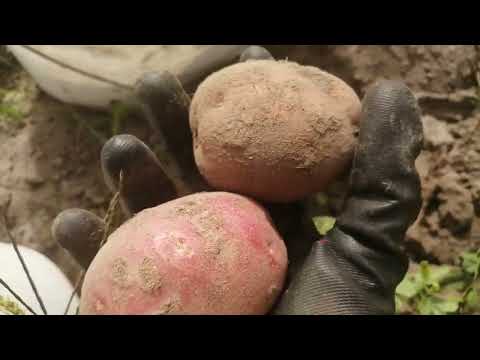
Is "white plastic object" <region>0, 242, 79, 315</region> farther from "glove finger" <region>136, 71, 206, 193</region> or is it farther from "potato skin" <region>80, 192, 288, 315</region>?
"glove finger" <region>136, 71, 206, 193</region>

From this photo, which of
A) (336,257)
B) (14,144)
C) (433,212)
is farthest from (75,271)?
(433,212)

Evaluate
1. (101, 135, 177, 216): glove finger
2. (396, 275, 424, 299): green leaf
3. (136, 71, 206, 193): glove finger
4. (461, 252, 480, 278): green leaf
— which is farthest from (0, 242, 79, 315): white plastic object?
(461, 252, 480, 278): green leaf

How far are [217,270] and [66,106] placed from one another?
1.20 metres

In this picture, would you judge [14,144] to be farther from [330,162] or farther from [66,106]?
[330,162]

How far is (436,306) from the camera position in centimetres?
138

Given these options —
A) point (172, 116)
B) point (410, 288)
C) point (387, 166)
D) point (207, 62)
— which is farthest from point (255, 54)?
point (410, 288)

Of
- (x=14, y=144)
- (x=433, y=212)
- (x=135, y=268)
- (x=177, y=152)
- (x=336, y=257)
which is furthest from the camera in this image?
(x=14, y=144)

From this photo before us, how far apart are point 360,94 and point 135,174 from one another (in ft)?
2.77

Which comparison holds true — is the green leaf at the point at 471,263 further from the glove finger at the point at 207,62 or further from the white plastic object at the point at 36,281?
the white plastic object at the point at 36,281

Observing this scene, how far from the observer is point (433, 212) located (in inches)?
57.8

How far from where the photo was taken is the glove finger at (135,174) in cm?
112

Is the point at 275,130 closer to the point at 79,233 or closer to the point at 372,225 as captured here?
the point at 372,225

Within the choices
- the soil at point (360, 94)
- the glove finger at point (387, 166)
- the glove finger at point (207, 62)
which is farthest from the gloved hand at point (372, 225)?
the glove finger at point (207, 62)

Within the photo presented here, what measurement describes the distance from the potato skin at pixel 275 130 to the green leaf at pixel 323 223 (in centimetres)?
40
